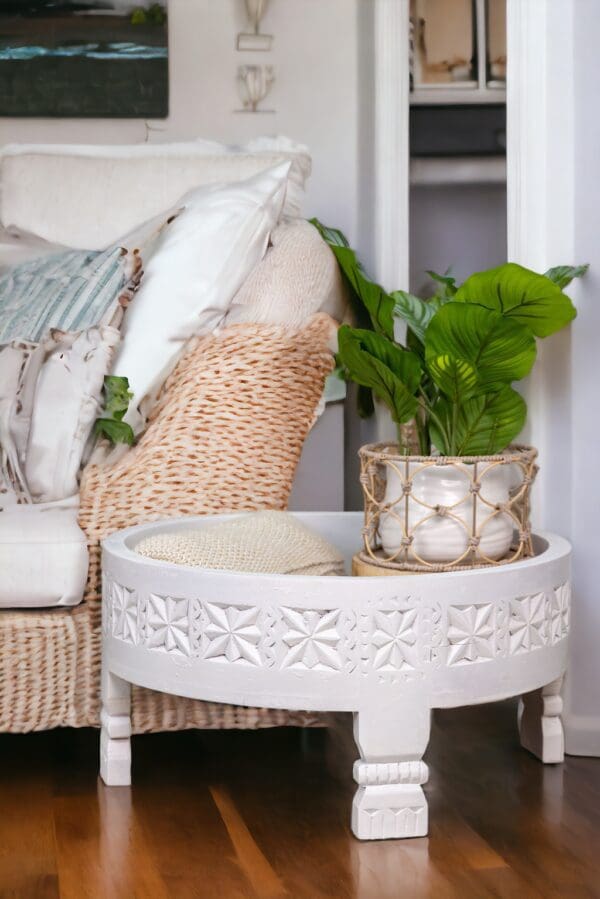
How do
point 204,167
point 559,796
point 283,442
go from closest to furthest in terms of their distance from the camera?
1. point 559,796
2. point 283,442
3. point 204,167

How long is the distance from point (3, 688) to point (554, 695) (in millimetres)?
695

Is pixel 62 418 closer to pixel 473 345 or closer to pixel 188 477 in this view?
pixel 188 477

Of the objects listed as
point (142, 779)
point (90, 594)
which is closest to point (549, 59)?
point (90, 594)

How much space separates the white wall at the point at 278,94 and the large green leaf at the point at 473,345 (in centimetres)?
145

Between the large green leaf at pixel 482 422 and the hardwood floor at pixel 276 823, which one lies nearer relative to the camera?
the hardwood floor at pixel 276 823

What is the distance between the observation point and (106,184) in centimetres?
221

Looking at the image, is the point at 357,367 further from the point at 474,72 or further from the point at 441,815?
the point at 474,72

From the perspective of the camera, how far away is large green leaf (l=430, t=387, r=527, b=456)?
143 centimetres

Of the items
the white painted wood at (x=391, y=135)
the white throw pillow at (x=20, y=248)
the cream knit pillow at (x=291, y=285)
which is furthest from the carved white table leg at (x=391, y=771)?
the white painted wood at (x=391, y=135)

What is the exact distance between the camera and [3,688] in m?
1.44

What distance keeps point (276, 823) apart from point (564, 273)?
2.53 ft

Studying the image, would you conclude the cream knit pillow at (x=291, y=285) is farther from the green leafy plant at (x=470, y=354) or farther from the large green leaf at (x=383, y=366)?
the large green leaf at (x=383, y=366)

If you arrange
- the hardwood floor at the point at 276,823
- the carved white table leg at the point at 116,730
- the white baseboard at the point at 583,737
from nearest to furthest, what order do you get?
the hardwood floor at the point at 276,823
the carved white table leg at the point at 116,730
the white baseboard at the point at 583,737

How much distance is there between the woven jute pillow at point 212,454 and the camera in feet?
4.85
